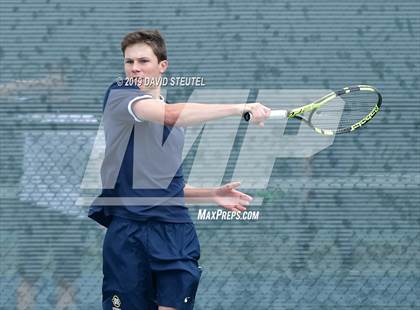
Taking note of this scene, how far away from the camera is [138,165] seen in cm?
374

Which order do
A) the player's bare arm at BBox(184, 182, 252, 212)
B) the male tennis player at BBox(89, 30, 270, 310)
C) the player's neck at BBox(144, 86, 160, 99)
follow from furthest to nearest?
1. the player's bare arm at BBox(184, 182, 252, 212)
2. the player's neck at BBox(144, 86, 160, 99)
3. the male tennis player at BBox(89, 30, 270, 310)

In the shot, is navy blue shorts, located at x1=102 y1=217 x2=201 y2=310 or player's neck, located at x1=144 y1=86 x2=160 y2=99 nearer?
navy blue shorts, located at x1=102 y1=217 x2=201 y2=310

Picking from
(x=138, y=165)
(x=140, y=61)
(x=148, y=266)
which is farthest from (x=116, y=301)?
(x=140, y=61)

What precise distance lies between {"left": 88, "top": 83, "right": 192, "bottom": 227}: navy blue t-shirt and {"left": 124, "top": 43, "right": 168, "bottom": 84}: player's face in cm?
Answer: 11

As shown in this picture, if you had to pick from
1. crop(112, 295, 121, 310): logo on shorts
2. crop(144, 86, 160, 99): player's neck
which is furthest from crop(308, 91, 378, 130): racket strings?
crop(112, 295, 121, 310): logo on shorts

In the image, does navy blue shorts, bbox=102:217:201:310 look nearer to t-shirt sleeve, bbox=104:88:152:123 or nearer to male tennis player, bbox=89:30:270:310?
male tennis player, bbox=89:30:270:310

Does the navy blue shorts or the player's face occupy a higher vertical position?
the player's face

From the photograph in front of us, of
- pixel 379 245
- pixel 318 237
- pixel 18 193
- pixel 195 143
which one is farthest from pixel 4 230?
pixel 379 245

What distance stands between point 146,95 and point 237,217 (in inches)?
72.4

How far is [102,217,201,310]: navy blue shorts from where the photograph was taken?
3.71 meters

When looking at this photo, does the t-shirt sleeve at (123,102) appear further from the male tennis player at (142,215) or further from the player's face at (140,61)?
the player's face at (140,61)

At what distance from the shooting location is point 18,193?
5.40 meters

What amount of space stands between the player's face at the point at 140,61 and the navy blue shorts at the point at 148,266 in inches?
23.2

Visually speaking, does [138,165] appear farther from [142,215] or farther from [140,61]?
[140,61]
